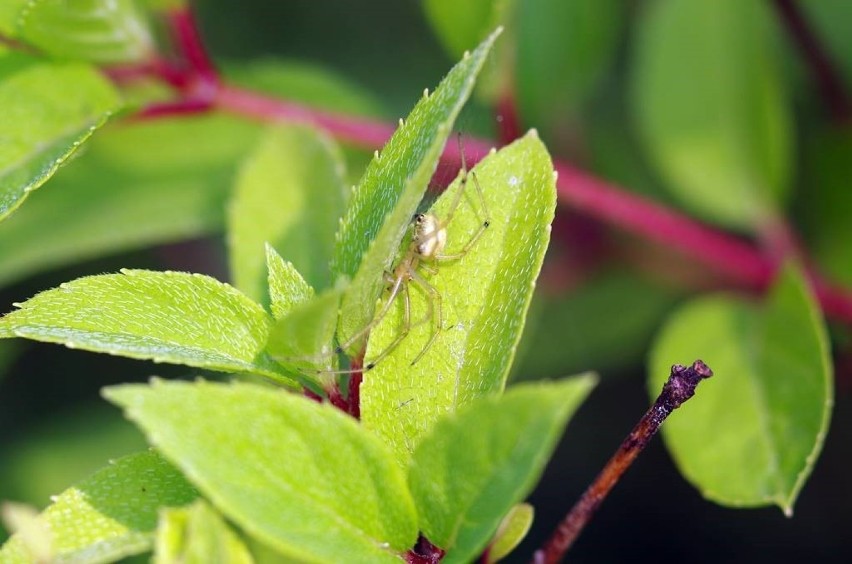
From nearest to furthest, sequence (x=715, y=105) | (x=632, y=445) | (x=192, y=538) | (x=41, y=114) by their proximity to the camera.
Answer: (x=192, y=538)
(x=632, y=445)
(x=41, y=114)
(x=715, y=105)

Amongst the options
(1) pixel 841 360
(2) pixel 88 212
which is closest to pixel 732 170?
(1) pixel 841 360

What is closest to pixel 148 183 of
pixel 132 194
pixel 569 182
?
pixel 132 194

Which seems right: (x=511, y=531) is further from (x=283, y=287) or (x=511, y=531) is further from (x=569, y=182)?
(x=569, y=182)

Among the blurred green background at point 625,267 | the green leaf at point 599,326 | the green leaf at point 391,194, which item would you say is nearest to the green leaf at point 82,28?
the blurred green background at point 625,267

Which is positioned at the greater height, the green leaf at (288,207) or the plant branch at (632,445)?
the green leaf at (288,207)

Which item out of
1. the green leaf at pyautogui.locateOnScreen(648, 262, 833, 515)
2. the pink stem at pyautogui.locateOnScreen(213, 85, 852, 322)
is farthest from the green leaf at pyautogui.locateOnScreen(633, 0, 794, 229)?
the green leaf at pyautogui.locateOnScreen(648, 262, 833, 515)

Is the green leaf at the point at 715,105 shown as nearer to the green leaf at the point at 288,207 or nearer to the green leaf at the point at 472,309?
the green leaf at the point at 288,207

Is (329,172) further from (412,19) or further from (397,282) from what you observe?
(412,19)
